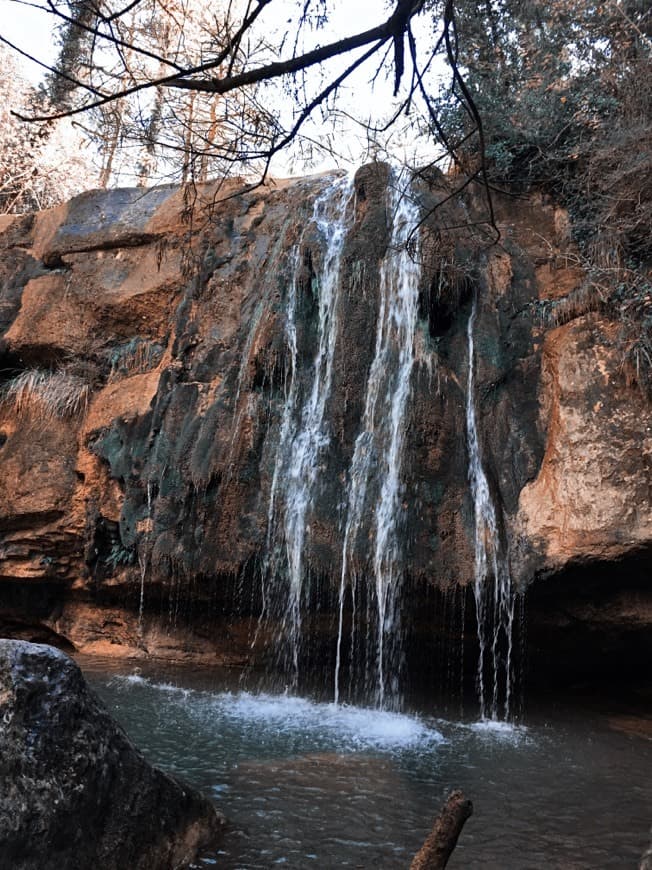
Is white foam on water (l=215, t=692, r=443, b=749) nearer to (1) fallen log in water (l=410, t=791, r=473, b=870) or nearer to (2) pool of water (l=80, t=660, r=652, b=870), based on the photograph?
(2) pool of water (l=80, t=660, r=652, b=870)

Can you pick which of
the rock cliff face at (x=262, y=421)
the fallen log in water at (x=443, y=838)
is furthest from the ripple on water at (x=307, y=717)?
the fallen log in water at (x=443, y=838)

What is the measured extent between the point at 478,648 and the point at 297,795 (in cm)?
346

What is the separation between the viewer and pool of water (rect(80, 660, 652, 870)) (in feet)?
10.5

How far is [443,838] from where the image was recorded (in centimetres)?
175

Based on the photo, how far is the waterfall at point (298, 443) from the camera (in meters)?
6.76

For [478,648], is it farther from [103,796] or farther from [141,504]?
[103,796]

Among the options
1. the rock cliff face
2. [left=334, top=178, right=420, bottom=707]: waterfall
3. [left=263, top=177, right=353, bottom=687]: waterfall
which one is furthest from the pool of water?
the rock cliff face

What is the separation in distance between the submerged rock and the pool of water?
32 centimetres

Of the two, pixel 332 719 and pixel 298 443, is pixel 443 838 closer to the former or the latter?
pixel 332 719

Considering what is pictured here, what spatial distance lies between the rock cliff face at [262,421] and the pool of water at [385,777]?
1222 mm

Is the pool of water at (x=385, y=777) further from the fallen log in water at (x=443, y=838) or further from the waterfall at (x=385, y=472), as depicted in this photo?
the fallen log in water at (x=443, y=838)

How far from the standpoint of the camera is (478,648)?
6.84 meters

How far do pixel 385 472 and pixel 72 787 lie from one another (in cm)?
438

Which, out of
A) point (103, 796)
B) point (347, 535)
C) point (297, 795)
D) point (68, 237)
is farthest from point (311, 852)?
point (68, 237)
